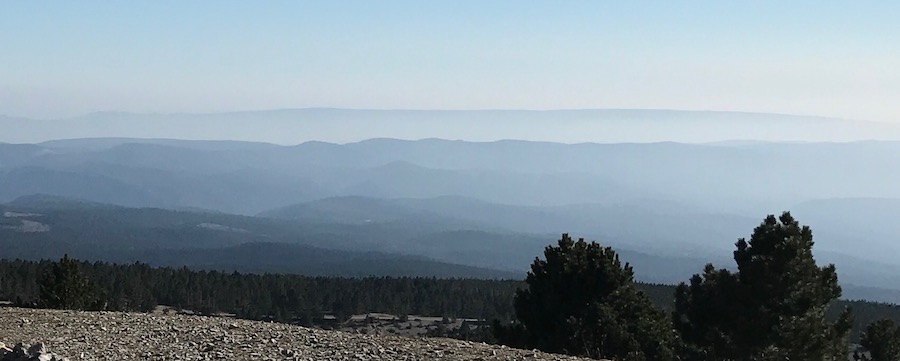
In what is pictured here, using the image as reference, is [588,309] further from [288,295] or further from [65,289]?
[288,295]

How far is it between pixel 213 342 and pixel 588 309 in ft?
45.8

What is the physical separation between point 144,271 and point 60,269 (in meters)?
64.7

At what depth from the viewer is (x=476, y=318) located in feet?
323

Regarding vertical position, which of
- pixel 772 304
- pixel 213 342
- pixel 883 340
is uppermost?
pixel 772 304

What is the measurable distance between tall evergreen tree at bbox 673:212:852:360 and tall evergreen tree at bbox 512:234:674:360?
2.59m

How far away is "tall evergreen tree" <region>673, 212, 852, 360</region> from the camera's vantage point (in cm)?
2369

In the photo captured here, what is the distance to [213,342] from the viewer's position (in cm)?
2047

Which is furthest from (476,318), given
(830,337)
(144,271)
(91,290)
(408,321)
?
(830,337)

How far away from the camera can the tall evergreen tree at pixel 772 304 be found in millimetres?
23688

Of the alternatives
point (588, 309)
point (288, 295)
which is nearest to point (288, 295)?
point (288, 295)

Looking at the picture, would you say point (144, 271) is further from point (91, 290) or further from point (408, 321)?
point (91, 290)

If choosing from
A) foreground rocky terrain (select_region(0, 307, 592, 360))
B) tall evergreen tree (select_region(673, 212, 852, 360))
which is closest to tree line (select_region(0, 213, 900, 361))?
tall evergreen tree (select_region(673, 212, 852, 360))

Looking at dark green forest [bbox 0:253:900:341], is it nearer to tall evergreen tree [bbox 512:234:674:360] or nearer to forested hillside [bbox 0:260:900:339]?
forested hillside [bbox 0:260:900:339]

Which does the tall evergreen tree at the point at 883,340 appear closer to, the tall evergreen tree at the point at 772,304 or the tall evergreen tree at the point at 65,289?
the tall evergreen tree at the point at 772,304
